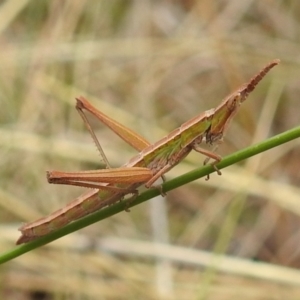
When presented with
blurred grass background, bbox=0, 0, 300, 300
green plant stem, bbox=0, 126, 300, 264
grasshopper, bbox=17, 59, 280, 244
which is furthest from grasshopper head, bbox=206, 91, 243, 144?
blurred grass background, bbox=0, 0, 300, 300

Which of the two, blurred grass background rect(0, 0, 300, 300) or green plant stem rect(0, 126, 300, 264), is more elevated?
blurred grass background rect(0, 0, 300, 300)

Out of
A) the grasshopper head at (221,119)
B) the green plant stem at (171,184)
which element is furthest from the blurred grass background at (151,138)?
the green plant stem at (171,184)

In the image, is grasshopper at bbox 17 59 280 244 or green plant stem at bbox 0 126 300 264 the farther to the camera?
grasshopper at bbox 17 59 280 244

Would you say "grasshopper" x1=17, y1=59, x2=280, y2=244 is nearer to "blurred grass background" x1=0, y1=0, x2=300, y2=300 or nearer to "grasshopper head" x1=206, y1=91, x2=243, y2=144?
"grasshopper head" x1=206, y1=91, x2=243, y2=144

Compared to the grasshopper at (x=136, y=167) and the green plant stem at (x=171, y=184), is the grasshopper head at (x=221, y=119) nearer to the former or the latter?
the grasshopper at (x=136, y=167)

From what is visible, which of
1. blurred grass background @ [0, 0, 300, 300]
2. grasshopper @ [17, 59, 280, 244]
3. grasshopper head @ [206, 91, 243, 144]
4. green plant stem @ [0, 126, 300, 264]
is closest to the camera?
green plant stem @ [0, 126, 300, 264]

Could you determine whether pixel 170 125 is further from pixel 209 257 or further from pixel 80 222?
pixel 80 222
